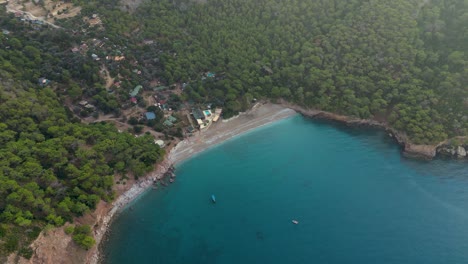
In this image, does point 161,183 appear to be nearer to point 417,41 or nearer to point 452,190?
point 452,190

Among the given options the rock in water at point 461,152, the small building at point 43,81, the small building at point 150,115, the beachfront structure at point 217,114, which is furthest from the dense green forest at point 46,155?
the rock in water at point 461,152

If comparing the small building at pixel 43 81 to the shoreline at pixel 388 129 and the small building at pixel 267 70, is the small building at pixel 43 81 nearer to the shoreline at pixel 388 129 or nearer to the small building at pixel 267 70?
the small building at pixel 267 70

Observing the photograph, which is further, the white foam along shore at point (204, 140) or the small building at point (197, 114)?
the small building at point (197, 114)

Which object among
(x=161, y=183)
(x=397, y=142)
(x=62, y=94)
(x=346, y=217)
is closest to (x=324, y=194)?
(x=346, y=217)

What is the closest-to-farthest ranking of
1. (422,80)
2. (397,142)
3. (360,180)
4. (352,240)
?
(352,240) < (360,180) < (397,142) < (422,80)

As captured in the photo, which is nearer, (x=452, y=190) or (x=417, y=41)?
(x=452, y=190)

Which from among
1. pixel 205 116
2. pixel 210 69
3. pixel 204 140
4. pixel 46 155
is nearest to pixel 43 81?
pixel 46 155

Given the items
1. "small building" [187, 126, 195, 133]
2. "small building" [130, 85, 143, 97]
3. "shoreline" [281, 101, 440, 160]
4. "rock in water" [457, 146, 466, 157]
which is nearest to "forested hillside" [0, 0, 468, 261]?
"shoreline" [281, 101, 440, 160]
